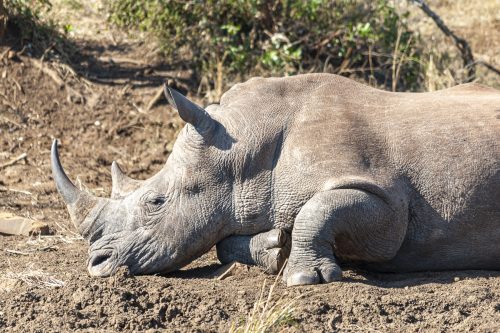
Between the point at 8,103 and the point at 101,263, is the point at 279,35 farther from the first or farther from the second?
the point at 101,263

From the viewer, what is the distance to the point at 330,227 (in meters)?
6.40

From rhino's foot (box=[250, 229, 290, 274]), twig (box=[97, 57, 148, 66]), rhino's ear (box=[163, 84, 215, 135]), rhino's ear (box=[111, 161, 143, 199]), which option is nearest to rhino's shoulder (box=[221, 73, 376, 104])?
rhino's ear (box=[163, 84, 215, 135])

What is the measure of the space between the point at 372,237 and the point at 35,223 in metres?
3.06

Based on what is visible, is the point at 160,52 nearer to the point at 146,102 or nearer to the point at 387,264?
the point at 146,102

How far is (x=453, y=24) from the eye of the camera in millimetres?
13688

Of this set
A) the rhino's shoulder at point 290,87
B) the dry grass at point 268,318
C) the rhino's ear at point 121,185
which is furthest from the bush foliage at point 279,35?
the dry grass at point 268,318

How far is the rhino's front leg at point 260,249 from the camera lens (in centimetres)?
665

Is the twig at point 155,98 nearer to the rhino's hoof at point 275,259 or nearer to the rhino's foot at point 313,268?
the rhino's hoof at point 275,259

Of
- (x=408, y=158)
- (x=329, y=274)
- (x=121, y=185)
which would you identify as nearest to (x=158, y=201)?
(x=121, y=185)

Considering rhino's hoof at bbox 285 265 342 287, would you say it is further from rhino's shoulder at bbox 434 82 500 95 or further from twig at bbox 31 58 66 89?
twig at bbox 31 58 66 89

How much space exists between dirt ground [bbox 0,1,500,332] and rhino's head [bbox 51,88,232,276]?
0.18 m

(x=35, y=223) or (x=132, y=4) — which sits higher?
(x=132, y=4)

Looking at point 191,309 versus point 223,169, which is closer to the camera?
point 191,309

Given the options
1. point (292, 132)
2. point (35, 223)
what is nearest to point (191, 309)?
point (292, 132)
